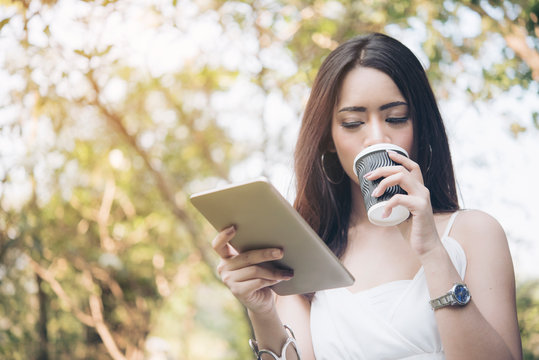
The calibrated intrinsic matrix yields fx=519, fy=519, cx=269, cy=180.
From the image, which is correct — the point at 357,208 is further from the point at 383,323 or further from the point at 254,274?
the point at 254,274

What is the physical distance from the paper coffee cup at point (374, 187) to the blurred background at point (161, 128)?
0.77m

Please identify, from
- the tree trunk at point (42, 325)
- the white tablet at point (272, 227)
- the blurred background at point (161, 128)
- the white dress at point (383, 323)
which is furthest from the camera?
the tree trunk at point (42, 325)

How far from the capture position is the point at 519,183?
3.74 m

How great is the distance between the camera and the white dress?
1505 millimetres

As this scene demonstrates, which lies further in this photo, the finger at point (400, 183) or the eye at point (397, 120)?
the eye at point (397, 120)

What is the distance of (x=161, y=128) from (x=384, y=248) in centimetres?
464

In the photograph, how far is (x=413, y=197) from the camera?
1283 millimetres

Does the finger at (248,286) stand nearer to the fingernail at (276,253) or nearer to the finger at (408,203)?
the fingernail at (276,253)

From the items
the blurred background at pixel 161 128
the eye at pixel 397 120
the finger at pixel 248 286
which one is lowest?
the finger at pixel 248 286

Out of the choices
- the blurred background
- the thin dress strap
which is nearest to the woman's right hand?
the thin dress strap

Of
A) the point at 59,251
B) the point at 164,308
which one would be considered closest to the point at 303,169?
the point at 59,251

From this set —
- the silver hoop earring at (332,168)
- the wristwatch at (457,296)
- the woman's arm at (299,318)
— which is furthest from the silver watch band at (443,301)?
the silver hoop earring at (332,168)

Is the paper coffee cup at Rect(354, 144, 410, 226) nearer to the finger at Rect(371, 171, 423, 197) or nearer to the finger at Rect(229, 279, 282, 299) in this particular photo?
the finger at Rect(371, 171, 423, 197)

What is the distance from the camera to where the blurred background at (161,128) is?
11.3 feet
